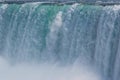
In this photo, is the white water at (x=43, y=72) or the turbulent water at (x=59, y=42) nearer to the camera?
the turbulent water at (x=59, y=42)

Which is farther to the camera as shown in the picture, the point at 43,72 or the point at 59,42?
the point at 59,42

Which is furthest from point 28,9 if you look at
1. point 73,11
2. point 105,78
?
point 105,78

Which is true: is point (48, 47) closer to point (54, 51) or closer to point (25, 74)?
point (54, 51)

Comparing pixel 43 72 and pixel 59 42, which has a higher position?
pixel 59 42

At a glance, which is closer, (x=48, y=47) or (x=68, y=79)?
(x=68, y=79)

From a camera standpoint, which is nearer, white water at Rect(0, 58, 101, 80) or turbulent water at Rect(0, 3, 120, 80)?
turbulent water at Rect(0, 3, 120, 80)
